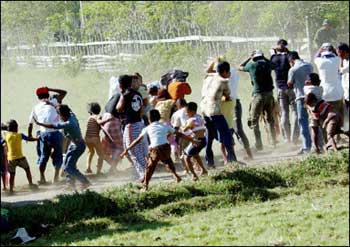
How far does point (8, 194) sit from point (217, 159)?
3.37 meters

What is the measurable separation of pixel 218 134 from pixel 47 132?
2.52m

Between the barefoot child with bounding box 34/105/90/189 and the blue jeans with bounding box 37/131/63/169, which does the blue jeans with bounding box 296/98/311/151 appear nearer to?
the barefoot child with bounding box 34/105/90/189

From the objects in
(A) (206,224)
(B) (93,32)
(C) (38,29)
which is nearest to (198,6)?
(B) (93,32)

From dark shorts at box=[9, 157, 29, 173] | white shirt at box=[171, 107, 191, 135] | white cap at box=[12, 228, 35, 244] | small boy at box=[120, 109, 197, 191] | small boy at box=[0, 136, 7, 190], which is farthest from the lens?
dark shorts at box=[9, 157, 29, 173]

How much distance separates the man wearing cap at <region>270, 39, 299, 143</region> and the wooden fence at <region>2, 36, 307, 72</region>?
40.8 feet

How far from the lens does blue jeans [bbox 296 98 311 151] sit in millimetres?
14289

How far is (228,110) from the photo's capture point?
1365 centimetres

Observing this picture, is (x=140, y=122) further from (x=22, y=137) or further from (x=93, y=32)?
(x=93, y=32)

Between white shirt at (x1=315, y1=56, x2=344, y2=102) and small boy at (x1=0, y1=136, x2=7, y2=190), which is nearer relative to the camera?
small boy at (x1=0, y1=136, x2=7, y2=190)

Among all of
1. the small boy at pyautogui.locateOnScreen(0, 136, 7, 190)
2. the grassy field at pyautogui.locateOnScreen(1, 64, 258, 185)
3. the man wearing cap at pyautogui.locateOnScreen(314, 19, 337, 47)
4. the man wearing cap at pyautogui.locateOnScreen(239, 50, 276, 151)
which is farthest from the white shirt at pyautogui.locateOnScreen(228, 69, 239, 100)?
the man wearing cap at pyautogui.locateOnScreen(314, 19, 337, 47)

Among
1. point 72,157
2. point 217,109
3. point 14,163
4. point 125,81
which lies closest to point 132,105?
point 125,81

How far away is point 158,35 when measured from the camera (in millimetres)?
31594

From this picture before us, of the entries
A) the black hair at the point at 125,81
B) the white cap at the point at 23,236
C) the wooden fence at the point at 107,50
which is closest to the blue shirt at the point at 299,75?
the black hair at the point at 125,81

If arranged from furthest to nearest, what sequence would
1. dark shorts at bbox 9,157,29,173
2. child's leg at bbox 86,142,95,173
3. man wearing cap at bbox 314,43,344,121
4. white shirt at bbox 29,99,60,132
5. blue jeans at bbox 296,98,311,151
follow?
child's leg at bbox 86,142,95,173, blue jeans at bbox 296,98,311,151, man wearing cap at bbox 314,43,344,121, dark shorts at bbox 9,157,29,173, white shirt at bbox 29,99,60,132
